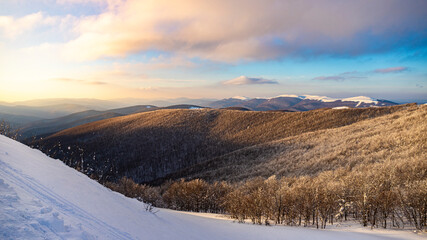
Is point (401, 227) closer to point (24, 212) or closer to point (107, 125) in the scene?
point (24, 212)

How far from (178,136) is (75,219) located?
280 feet

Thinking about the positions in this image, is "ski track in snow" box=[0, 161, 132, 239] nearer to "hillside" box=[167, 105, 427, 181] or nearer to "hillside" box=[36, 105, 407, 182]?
"hillside" box=[167, 105, 427, 181]

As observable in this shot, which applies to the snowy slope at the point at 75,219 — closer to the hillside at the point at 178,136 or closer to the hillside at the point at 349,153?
the hillside at the point at 349,153

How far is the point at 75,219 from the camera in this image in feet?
17.0

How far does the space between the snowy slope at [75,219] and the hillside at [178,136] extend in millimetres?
54959

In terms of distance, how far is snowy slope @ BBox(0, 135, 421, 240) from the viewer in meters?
4.13

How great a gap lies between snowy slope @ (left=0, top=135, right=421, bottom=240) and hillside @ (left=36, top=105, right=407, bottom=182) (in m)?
55.0

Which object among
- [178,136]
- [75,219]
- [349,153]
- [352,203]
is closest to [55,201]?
[75,219]

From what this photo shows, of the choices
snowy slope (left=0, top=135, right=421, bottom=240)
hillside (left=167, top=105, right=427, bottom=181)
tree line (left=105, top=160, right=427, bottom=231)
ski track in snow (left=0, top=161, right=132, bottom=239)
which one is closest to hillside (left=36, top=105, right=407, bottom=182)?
hillside (left=167, top=105, right=427, bottom=181)

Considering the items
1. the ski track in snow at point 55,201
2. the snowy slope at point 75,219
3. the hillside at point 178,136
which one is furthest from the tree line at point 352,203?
the hillside at point 178,136

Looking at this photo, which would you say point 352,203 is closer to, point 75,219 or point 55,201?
point 75,219

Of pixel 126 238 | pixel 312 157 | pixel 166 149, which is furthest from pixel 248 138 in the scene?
pixel 126 238

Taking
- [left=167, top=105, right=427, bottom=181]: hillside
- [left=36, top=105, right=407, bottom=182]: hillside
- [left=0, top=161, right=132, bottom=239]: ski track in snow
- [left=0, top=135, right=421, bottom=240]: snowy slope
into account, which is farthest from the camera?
[left=36, top=105, right=407, bottom=182]: hillside

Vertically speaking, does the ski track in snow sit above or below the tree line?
above
